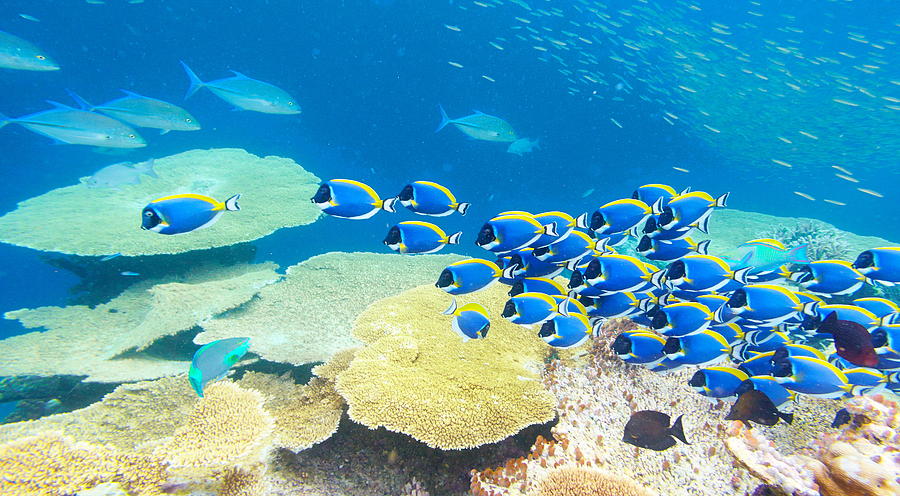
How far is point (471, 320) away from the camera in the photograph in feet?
9.77

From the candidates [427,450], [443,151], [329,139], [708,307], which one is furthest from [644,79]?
[427,450]

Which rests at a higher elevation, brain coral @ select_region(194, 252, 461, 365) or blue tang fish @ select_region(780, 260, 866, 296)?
blue tang fish @ select_region(780, 260, 866, 296)

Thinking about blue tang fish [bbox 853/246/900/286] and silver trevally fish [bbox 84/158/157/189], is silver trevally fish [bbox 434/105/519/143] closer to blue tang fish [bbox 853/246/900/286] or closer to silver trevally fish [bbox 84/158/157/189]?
silver trevally fish [bbox 84/158/157/189]

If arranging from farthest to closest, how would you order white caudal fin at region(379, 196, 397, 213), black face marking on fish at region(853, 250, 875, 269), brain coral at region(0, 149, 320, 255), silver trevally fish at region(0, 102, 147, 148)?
brain coral at region(0, 149, 320, 255) < silver trevally fish at region(0, 102, 147, 148) < black face marking on fish at region(853, 250, 875, 269) < white caudal fin at region(379, 196, 397, 213)

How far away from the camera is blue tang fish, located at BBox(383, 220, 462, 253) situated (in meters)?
2.68

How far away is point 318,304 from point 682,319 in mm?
4903

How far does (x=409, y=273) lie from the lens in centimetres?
713

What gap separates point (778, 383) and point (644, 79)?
20.7m

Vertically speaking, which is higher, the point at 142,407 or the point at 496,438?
the point at 496,438

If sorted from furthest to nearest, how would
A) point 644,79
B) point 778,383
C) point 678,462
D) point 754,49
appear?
point 644,79 < point 754,49 < point 678,462 < point 778,383

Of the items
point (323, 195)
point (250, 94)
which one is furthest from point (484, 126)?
point (323, 195)

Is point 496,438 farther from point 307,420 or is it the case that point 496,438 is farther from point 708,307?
point 708,307

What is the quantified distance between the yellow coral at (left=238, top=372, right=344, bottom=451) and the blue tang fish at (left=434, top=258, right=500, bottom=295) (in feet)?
6.10

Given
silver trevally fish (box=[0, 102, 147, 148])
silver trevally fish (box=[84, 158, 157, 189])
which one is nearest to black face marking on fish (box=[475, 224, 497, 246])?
silver trevally fish (box=[0, 102, 147, 148])
